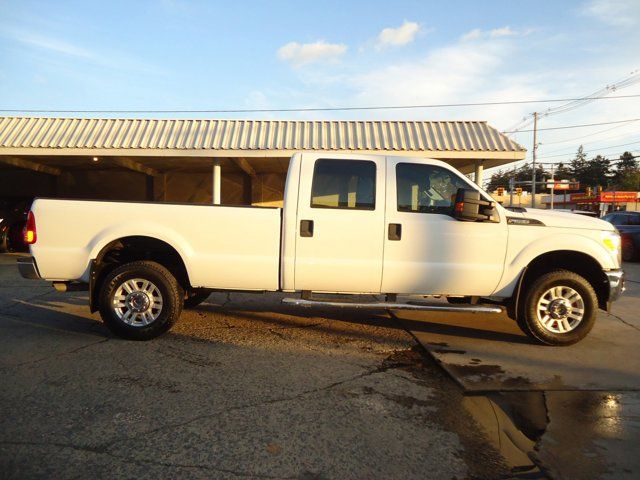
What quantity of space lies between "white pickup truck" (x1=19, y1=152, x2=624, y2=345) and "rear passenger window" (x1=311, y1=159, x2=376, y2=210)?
0.01 metres

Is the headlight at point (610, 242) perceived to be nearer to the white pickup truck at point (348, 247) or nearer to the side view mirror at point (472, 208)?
the white pickup truck at point (348, 247)

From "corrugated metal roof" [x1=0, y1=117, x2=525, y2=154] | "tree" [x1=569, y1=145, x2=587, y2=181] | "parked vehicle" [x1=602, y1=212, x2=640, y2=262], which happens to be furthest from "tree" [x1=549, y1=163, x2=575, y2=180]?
"corrugated metal roof" [x1=0, y1=117, x2=525, y2=154]

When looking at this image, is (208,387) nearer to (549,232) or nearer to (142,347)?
(142,347)

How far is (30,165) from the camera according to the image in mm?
16641

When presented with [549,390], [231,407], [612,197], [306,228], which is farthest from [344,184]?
[612,197]

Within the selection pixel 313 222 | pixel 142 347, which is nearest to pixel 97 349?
pixel 142 347

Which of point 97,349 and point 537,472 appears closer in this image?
point 537,472

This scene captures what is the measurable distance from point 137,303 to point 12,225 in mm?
12699

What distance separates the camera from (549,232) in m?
5.03

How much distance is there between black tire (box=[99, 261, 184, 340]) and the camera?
5.03 meters

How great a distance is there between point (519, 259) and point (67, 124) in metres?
14.3

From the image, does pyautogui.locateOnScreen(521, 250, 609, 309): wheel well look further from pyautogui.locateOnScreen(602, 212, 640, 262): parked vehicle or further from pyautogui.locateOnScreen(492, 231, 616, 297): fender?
pyautogui.locateOnScreen(602, 212, 640, 262): parked vehicle

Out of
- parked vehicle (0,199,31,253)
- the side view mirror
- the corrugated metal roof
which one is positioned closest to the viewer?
the side view mirror

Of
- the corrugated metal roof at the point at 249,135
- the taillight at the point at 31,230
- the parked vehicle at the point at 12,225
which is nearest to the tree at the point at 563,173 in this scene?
the corrugated metal roof at the point at 249,135
